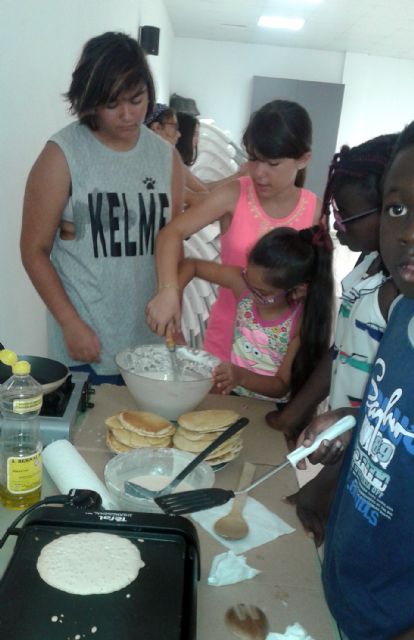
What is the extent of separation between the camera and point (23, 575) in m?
0.66

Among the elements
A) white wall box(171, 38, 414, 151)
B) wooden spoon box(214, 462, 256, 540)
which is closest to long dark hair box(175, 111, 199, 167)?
wooden spoon box(214, 462, 256, 540)

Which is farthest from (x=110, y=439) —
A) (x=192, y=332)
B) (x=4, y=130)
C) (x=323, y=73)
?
(x=323, y=73)

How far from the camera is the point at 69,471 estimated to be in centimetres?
94

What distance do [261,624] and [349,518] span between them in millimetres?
214

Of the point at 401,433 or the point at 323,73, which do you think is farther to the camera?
the point at 323,73

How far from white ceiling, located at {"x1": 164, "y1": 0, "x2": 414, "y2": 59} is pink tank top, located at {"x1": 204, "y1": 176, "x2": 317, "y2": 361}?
14.7ft

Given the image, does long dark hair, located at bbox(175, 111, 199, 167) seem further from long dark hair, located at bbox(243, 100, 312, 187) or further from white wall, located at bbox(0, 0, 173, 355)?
long dark hair, located at bbox(243, 100, 312, 187)

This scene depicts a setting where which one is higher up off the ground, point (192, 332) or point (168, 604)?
point (168, 604)

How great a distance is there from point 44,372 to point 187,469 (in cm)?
41

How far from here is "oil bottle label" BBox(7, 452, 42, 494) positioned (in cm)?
88

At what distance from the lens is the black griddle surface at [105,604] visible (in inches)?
23.2

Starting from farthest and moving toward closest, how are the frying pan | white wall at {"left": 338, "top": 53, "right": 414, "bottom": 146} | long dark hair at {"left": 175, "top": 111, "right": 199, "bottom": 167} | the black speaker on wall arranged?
white wall at {"left": 338, "top": 53, "right": 414, "bottom": 146}
the black speaker on wall
long dark hair at {"left": 175, "top": 111, "right": 199, "bottom": 167}
the frying pan

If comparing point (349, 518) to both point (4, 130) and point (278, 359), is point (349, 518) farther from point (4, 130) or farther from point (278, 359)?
point (4, 130)

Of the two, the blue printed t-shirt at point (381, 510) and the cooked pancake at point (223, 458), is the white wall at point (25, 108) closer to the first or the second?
the cooked pancake at point (223, 458)
